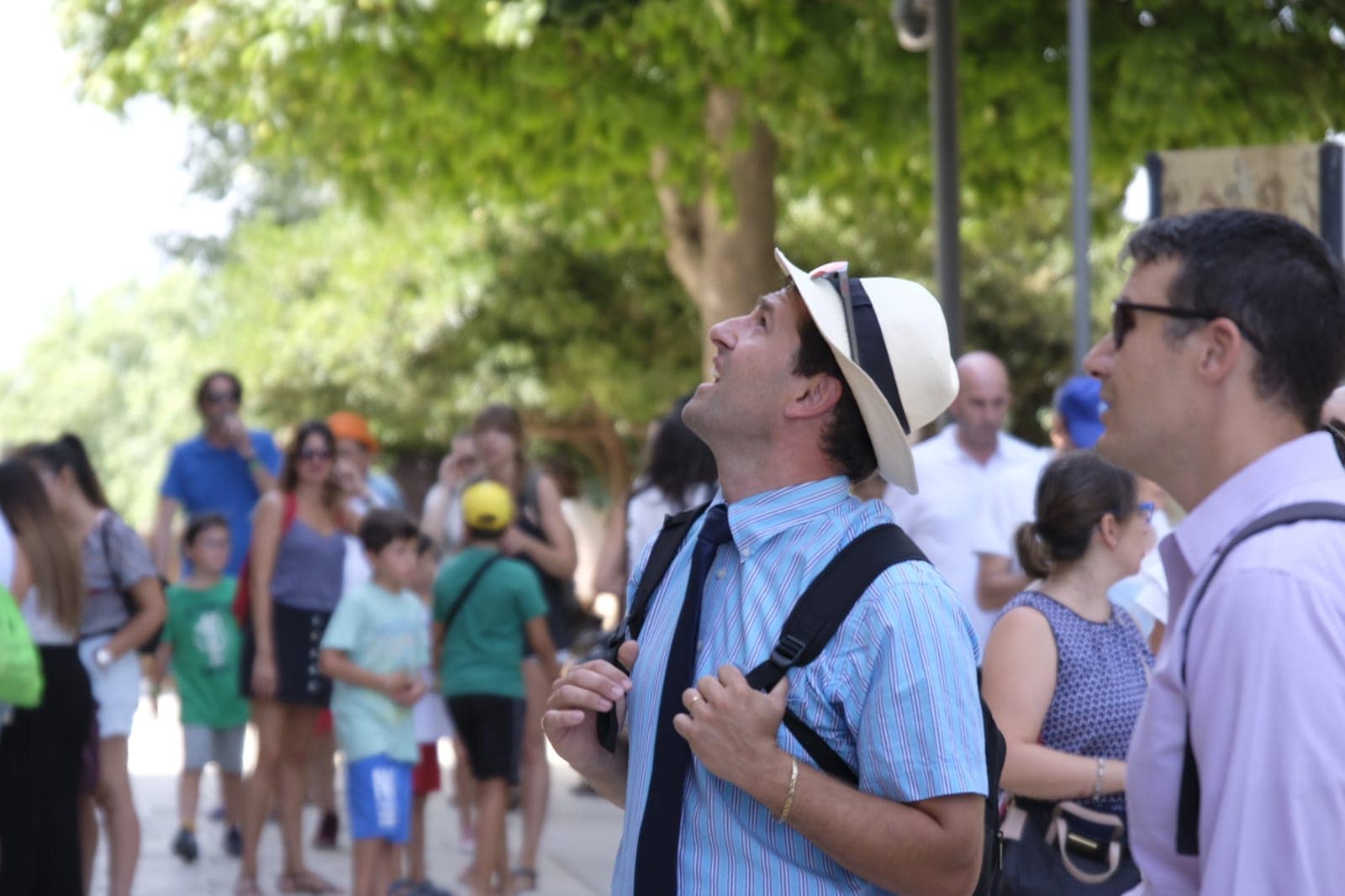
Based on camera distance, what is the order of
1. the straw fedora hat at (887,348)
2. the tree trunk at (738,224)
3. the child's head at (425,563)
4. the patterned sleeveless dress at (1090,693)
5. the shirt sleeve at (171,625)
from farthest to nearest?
the tree trunk at (738,224)
the shirt sleeve at (171,625)
the child's head at (425,563)
the patterned sleeveless dress at (1090,693)
the straw fedora hat at (887,348)

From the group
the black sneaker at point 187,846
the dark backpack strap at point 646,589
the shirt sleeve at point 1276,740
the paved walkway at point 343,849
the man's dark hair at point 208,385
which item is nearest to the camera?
the shirt sleeve at point 1276,740

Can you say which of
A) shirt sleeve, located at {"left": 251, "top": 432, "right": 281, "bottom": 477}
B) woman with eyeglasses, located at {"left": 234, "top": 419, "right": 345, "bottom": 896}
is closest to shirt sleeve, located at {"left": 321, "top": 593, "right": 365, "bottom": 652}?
woman with eyeglasses, located at {"left": 234, "top": 419, "right": 345, "bottom": 896}

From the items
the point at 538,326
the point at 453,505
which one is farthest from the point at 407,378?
the point at 453,505

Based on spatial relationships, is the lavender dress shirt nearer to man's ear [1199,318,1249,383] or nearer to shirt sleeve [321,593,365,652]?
man's ear [1199,318,1249,383]

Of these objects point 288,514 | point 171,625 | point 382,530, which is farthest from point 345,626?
point 171,625

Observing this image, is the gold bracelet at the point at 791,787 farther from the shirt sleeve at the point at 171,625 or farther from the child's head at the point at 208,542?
the shirt sleeve at the point at 171,625

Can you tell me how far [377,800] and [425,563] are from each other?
1.63m

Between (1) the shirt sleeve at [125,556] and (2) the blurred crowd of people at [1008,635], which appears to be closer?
(2) the blurred crowd of people at [1008,635]

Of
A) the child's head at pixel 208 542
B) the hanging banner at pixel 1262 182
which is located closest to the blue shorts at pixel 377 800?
the child's head at pixel 208 542

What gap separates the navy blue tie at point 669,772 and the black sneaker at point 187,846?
21.7ft

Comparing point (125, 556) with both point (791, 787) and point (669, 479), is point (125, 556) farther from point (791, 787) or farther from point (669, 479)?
point (791, 787)

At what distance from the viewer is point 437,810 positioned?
10.7 meters

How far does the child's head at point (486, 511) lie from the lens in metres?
7.30

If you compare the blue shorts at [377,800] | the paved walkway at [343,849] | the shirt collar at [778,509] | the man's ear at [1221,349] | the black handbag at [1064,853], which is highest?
the man's ear at [1221,349]
